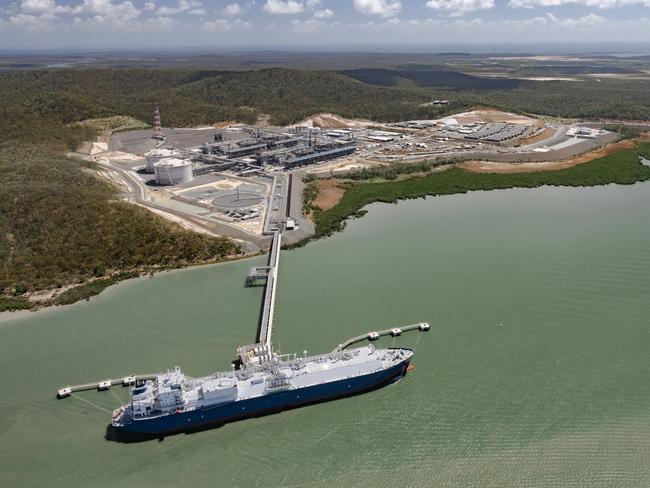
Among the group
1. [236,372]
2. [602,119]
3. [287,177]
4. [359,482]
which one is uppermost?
[602,119]

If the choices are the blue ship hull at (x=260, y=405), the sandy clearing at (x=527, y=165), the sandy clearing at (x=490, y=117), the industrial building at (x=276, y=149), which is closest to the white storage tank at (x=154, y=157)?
the industrial building at (x=276, y=149)

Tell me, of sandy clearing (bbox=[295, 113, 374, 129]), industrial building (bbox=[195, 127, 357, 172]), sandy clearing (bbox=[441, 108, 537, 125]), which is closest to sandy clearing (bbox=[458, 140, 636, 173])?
industrial building (bbox=[195, 127, 357, 172])

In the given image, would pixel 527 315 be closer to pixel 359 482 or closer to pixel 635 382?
pixel 635 382

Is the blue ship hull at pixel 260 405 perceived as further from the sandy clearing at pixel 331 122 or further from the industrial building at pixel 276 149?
the sandy clearing at pixel 331 122

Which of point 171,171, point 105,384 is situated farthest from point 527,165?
point 105,384

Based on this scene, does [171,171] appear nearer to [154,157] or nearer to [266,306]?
[154,157]

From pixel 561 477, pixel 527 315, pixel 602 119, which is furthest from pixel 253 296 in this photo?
pixel 602 119
